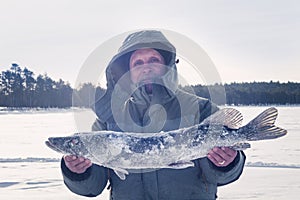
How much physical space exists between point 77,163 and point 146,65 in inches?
41.7

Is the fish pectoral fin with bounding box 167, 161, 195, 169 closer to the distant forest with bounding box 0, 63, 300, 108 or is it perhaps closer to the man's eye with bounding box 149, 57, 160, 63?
the man's eye with bounding box 149, 57, 160, 63

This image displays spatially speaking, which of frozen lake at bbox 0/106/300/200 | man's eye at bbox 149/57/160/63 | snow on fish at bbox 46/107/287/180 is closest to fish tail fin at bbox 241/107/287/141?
snow on fish at bbox 46/107/287/180

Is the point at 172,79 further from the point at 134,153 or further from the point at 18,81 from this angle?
the point at 18,81

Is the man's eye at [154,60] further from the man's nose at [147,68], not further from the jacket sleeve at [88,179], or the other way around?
the jacket sleeve at [88,179]

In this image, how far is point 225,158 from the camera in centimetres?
320

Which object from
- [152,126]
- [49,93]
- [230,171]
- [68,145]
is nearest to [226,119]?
[230,171]

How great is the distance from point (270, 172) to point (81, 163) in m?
7.20

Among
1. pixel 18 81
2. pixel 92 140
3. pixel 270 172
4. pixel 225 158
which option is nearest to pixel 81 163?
pixel 92 140

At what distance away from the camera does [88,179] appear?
3.43 m

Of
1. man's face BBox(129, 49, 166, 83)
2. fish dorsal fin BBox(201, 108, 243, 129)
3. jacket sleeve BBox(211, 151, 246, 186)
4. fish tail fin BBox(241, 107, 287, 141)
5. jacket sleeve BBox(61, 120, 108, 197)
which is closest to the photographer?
A: fish tail fin BBox(241, 107, 287, 141)

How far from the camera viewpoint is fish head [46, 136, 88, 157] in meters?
3.03

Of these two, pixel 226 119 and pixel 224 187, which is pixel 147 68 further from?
pixel 224 187

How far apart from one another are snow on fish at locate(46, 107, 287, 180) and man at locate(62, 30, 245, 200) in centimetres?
12

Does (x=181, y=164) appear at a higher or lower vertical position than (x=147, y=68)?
lower
